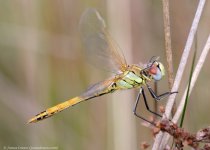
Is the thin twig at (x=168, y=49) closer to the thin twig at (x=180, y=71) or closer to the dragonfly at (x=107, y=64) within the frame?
the thin twig at (x=180, y=71)

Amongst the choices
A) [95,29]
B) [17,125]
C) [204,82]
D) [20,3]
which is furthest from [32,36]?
[204,82]

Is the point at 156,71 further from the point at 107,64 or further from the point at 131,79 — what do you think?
the point at 107,64

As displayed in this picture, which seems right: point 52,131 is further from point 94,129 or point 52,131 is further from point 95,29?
point 95,29

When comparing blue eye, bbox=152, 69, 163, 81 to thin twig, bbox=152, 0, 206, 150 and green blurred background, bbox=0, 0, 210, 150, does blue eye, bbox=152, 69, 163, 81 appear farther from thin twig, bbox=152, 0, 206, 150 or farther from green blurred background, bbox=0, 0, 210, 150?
green blurred background, bbox=0, 0, 210, 150

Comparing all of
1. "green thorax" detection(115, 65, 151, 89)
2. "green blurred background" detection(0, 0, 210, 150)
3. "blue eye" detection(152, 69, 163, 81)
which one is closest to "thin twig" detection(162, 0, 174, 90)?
"blue eye" detection(152, 69, 163, 81)

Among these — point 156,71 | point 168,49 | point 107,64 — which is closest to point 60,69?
point 107,64

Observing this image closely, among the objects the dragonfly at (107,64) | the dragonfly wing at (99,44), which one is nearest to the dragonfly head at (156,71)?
the dragonfly at (107,64)
